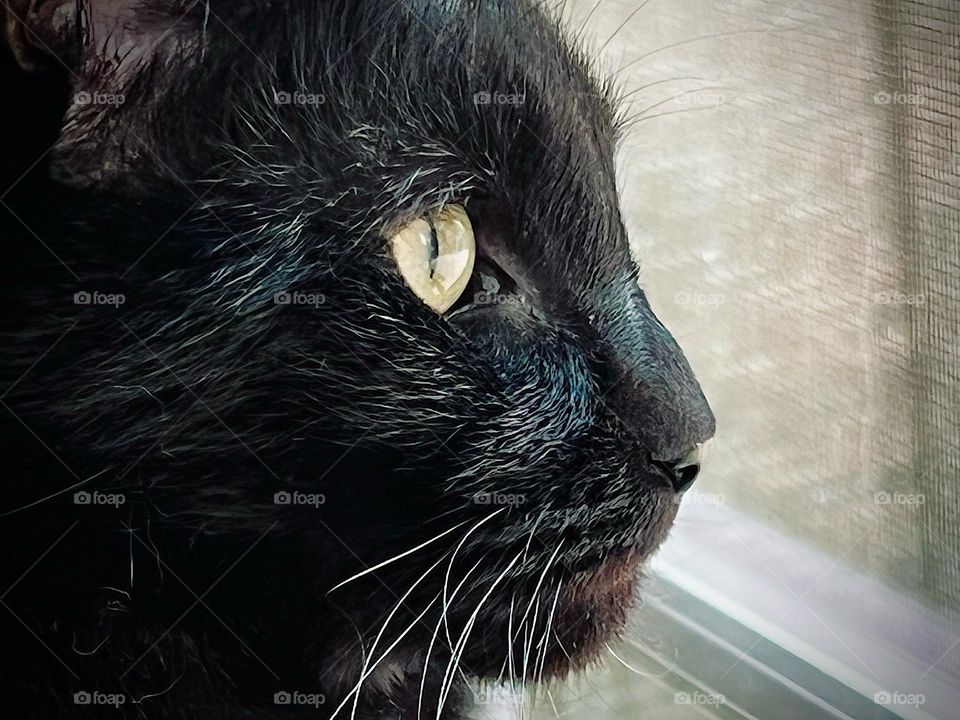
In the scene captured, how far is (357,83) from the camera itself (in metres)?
0.84

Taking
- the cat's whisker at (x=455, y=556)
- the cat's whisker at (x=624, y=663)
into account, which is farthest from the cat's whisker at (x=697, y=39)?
the cat's whisker at (x=624, y=663)

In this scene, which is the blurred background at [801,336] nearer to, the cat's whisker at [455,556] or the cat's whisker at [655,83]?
the cat's whisker at [655,83]

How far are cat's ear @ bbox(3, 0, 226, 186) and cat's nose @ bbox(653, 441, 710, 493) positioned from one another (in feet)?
1.85

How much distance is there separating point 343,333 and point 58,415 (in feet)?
0.79

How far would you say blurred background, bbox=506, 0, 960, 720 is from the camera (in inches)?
43.4

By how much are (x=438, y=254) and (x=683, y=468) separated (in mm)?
339

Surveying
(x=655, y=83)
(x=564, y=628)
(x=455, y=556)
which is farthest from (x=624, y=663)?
(x=655, y=83)

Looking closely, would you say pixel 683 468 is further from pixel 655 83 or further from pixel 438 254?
pixel 655 83

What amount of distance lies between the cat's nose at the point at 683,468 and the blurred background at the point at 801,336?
0.13m

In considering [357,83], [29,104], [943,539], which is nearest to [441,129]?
[357,83]

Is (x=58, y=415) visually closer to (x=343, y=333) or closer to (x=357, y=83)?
(x=343, y=333)

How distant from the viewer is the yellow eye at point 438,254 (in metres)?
0.84

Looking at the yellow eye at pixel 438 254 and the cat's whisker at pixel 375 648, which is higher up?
the yellow eye at pixel 438 254

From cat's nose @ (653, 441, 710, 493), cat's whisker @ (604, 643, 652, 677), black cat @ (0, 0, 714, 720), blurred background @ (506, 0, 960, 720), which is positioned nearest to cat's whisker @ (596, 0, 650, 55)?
blurred background @ (506, 0, 960, 720)
